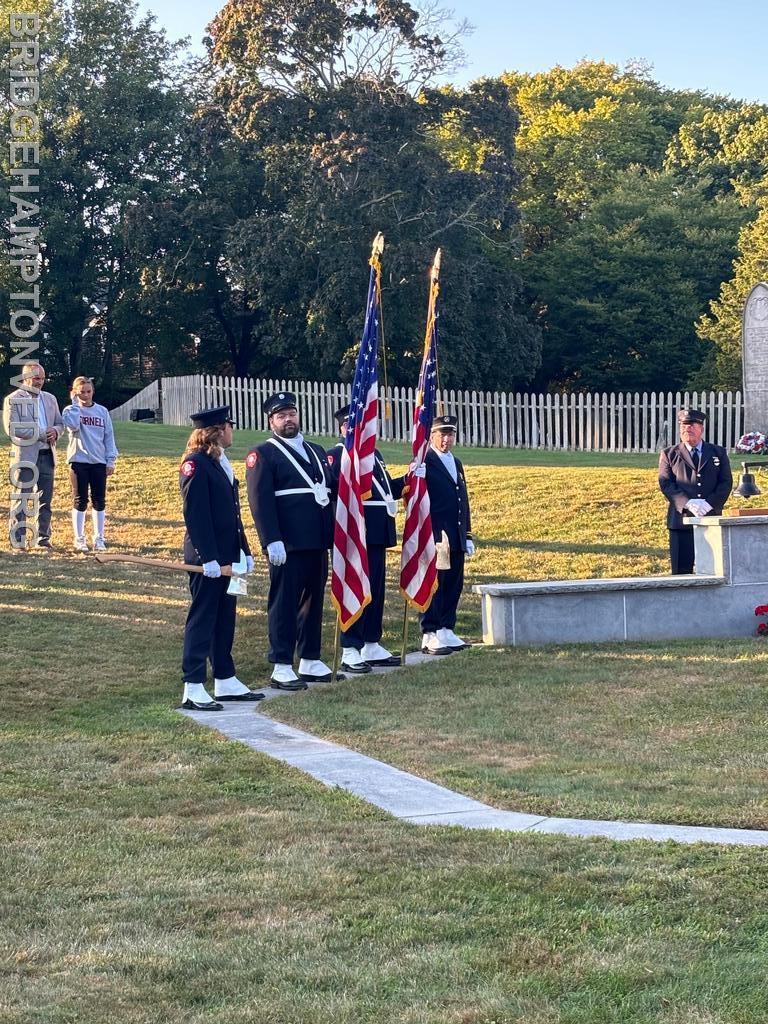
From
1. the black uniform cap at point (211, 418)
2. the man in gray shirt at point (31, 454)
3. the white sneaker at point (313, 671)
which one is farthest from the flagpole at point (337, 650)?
the man in gray shirt at point (31, 454)

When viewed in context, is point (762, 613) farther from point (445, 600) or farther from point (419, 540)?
point (419, 540)

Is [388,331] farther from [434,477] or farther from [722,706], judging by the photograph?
[722,706]

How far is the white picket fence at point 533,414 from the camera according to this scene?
24875 mm

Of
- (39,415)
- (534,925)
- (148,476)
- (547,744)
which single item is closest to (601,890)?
(534,925)

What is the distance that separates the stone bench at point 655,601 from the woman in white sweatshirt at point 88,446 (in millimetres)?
4300

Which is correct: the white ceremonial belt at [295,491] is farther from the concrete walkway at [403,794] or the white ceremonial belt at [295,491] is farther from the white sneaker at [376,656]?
the concrete walkway at [403,794]

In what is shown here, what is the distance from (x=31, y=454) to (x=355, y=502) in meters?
4.96

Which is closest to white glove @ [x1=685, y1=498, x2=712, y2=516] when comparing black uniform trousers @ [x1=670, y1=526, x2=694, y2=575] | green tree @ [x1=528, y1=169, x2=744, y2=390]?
black uniform trousers @ [x1=670, y1=526, x2=694, y2=575]

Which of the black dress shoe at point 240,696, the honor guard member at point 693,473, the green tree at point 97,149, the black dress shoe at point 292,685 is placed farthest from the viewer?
the green tree at point 97,149

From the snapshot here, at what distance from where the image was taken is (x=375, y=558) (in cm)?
1077

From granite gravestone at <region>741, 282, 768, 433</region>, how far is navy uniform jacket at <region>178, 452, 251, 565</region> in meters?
15.6

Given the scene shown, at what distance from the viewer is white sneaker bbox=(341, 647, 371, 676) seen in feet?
34.1

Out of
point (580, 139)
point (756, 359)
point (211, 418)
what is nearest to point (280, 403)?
point (211, 418)

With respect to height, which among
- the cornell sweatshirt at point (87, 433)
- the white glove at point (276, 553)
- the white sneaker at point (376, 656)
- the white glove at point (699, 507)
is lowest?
the white sneaker at point (376, 656)
